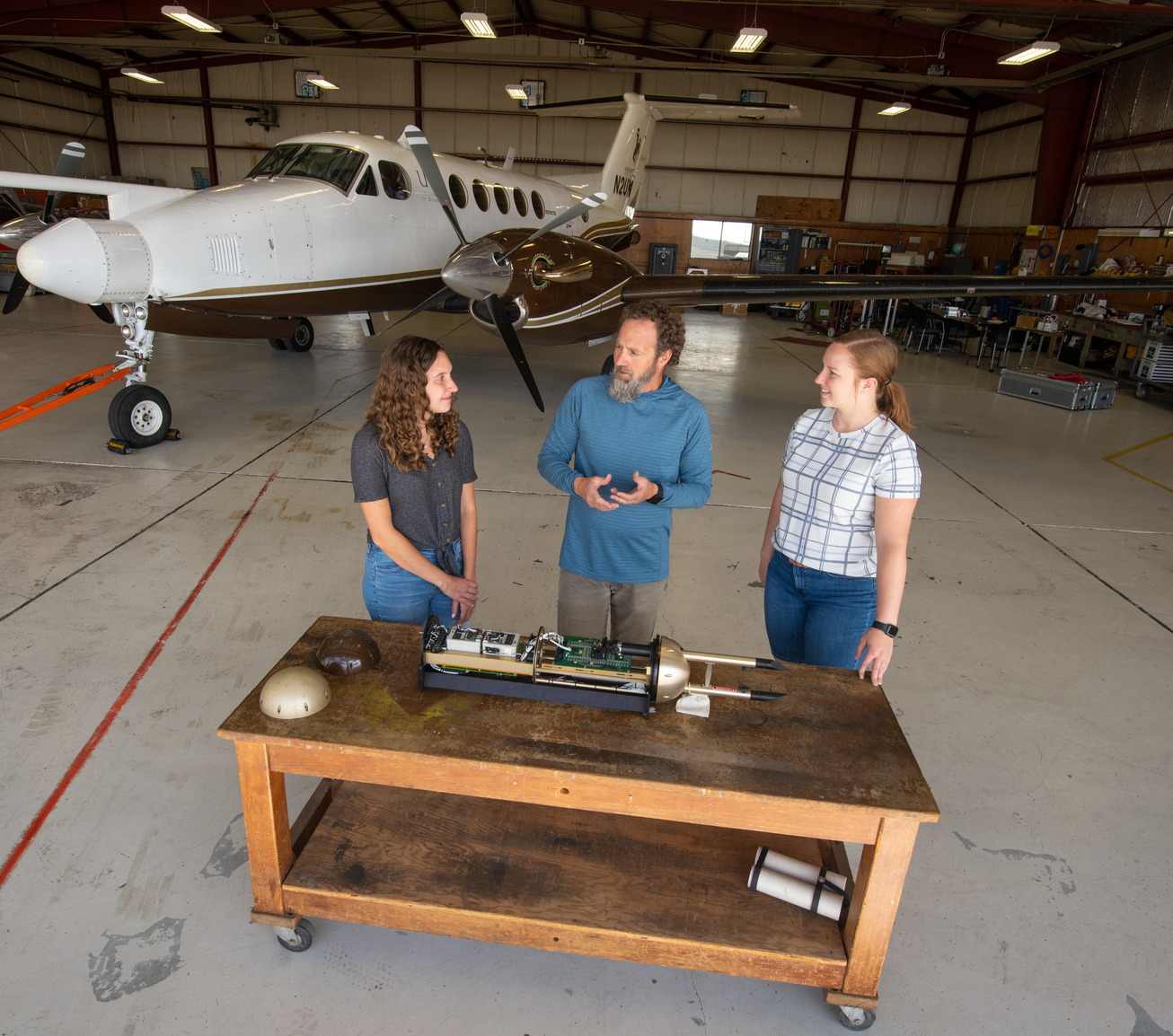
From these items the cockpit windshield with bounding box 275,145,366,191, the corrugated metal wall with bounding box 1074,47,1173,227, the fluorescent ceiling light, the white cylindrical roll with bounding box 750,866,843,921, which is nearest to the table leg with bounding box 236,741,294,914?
the white cylindrical roll with bounding box 750,866,843,921

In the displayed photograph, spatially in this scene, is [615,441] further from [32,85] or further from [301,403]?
[32,85]

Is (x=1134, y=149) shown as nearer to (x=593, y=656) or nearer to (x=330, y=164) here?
(x=330, y=164)

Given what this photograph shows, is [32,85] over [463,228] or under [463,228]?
over

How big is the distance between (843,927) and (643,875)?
590 millimetres

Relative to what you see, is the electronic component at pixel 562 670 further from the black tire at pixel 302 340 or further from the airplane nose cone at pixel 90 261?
the black tire at pixel 302 340

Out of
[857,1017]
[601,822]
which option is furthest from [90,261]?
[857,1017]

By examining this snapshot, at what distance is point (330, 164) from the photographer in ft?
26.9

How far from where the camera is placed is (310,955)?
226cm

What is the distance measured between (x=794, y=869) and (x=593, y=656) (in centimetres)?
92

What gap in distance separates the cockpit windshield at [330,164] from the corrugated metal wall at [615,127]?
1909cm

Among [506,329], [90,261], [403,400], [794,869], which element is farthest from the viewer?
[506,329]

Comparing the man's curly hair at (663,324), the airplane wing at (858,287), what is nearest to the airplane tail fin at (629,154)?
the airplane wing at (858,287)

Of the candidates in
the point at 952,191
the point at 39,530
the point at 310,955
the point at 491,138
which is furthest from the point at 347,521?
the point at 952,191

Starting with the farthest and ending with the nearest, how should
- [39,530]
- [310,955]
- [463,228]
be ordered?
[463,228] < [39,530] < [310,955]
